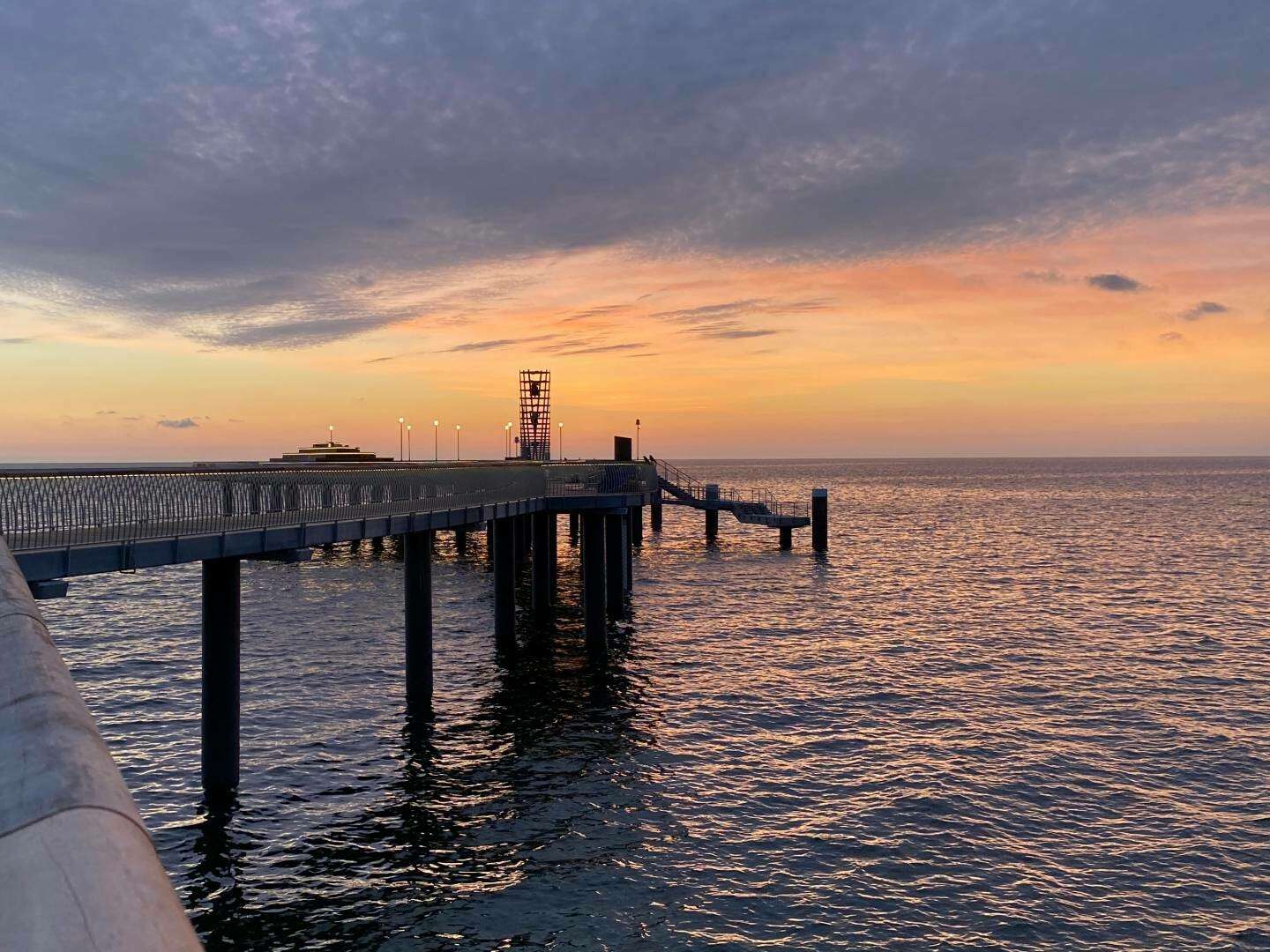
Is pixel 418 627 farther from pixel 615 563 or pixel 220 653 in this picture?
pixel 615 563

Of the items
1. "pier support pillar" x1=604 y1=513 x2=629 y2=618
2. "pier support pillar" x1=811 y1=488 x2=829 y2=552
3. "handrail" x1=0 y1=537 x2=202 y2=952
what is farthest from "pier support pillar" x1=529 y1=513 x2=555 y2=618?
"handrail" x1=0 y1=537 x2=202 y2=952

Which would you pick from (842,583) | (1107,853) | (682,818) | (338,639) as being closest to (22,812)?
(682,818)

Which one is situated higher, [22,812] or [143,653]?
[22,812]

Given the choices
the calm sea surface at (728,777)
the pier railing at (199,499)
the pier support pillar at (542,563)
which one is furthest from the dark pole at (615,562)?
the pier railing at (199,499)

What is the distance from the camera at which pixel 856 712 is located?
2962 centimetres

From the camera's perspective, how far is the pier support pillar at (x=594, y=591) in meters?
37.0

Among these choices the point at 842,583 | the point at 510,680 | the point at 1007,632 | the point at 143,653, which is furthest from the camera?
the point at 842,583

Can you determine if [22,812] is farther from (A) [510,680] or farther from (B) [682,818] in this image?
(A) [510,680]

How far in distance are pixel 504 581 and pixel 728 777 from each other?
17.1 meters

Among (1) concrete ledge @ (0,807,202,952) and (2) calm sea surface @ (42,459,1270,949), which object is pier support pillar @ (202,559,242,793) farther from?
(1) concrete ledge @ (0,807,202,952)

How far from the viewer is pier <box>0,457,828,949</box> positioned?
3.64 metres

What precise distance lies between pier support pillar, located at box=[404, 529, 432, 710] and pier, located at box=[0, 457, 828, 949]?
5 cm

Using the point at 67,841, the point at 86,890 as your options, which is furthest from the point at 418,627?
the point at 86,890

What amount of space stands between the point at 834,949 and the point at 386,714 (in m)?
16.5
